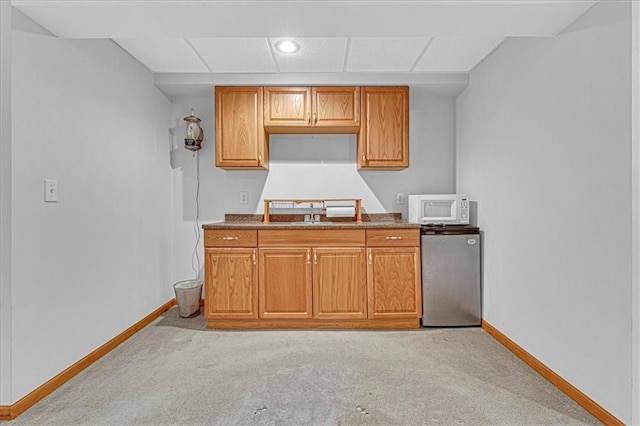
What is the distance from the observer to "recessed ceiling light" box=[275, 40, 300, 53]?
2637 millimetres

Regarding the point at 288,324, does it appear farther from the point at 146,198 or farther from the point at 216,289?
the point at 146,198

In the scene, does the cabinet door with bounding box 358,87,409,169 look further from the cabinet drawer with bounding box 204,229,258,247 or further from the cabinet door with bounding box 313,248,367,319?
the cabinet drawer with bounding box 204,229,258,247

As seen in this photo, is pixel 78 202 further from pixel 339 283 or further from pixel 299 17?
pixel 339 283

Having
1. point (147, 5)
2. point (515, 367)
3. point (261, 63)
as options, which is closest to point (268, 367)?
point (515, 367)

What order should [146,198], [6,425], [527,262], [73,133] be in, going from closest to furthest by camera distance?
[6,425], [73,133], [527,262], [146,198]

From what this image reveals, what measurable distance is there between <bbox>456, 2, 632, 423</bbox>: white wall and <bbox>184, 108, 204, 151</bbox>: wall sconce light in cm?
268

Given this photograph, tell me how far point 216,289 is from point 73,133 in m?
1.55

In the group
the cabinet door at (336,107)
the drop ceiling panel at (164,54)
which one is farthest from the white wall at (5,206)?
the cabinet door at (336,107)

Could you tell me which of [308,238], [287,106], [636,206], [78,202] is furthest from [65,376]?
[636,206]

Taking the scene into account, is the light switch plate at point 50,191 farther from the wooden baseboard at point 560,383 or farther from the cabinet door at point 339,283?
the wooden baseboard at point 560,383

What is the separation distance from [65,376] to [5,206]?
1.07 m

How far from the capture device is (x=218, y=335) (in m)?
2.95

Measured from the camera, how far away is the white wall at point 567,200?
1.66 meters

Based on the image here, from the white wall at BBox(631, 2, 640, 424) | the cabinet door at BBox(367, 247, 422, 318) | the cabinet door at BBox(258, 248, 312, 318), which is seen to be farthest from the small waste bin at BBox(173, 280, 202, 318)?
the white wall at BBox(631, 2, 640, 424)
